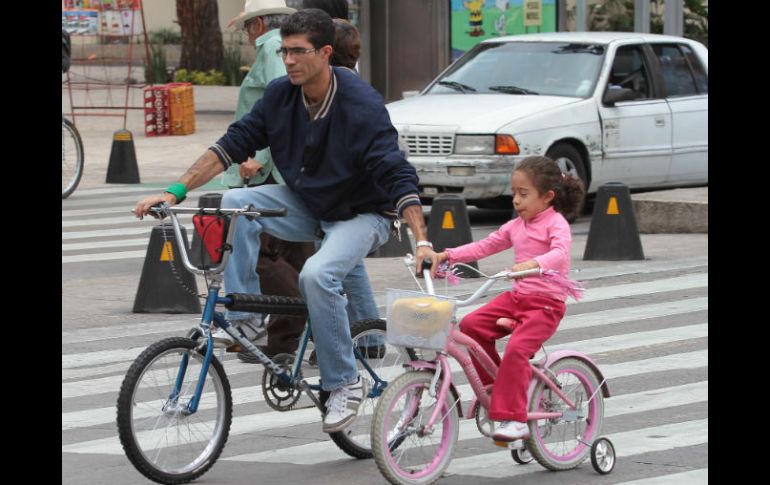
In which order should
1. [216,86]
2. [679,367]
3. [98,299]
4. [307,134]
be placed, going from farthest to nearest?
1. [216,86]
2. [98,299]
3. [679,367]
4. [307,134]

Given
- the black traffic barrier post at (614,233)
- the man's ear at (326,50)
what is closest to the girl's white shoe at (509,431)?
the man's ear at (326,50)

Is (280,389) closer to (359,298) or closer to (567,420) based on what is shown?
(359,298)

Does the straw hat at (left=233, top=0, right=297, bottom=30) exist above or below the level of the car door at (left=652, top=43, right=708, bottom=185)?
above

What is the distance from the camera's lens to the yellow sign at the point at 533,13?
24.2 m

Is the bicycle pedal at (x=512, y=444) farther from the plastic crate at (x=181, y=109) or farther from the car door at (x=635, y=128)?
the plastic crate at (x=181, y=109)

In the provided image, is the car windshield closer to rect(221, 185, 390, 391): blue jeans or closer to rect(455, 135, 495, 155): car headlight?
rect(455, 135, 495, 155): car headlight

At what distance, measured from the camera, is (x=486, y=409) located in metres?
6.24

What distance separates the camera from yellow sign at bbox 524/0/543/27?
24234 millimetres

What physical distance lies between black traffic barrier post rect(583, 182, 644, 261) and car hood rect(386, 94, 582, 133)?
2.03 meters

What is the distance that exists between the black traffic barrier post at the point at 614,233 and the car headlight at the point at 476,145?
1914 mm

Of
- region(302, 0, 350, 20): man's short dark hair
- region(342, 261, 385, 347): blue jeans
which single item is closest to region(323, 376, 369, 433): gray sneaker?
region(342, 261, 385, 347): blue jeans

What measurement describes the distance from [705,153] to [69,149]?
691 centimetres
